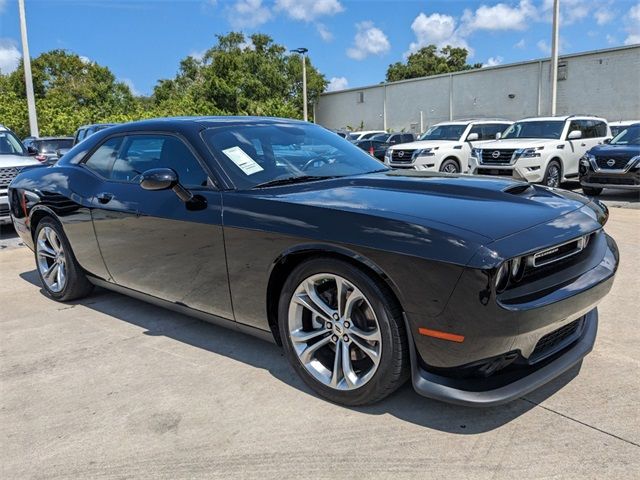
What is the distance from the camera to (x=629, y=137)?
11531mm

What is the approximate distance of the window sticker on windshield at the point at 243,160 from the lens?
11.0 feet

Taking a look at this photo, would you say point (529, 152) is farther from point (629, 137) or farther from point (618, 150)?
point (629, 137)

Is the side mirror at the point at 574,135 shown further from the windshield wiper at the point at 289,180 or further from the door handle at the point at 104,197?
the door handle at the point at 104,197

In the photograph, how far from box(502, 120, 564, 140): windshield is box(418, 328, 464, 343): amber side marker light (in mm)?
11911

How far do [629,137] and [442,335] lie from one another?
11269 millimetres

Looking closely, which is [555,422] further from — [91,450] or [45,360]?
[45,360]

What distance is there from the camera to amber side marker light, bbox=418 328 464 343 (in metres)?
2.31

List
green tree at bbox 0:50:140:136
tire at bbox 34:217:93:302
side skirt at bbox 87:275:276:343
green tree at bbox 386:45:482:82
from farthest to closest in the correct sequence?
green tree at bbox 386:45:482:82
green tree at bbox 0:50:140:136
tire at bbox 34:217:93:302
side skirt at bbox 87:275:276:343

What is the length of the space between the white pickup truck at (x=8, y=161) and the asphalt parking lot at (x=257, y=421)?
4965mm

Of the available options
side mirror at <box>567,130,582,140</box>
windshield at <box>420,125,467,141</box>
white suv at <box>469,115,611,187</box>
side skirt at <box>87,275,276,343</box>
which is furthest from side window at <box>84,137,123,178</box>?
windshield at <box>420,125,467,141</box>

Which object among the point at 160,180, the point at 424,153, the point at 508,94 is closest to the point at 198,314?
the point at 160,180

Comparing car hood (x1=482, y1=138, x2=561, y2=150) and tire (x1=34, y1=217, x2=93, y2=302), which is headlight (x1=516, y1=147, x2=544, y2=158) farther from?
tire (x1=34, y1=217, x2=93, y2=302)

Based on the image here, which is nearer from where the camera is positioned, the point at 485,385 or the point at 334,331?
the point at 485,385

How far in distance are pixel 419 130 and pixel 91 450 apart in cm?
4022
